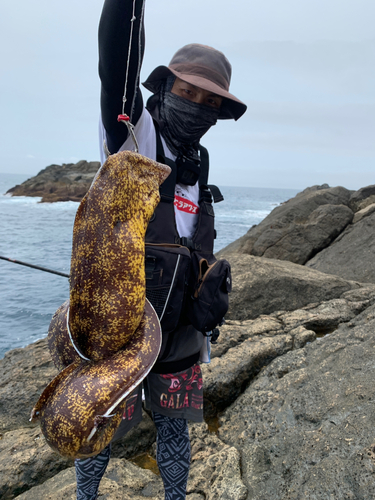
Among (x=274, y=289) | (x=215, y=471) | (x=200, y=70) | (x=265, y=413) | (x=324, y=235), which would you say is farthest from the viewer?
(x=324, y=235)

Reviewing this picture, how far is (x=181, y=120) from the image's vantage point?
1988mm

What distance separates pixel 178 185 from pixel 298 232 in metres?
7.77

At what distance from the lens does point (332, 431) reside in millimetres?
2445

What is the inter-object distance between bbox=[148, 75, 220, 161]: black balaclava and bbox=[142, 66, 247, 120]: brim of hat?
0.06m

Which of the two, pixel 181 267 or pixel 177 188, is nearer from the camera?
pixel 181 267

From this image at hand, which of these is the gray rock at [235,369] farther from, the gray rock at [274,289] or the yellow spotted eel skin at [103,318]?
the yellow spotted eel skin at [103,318]

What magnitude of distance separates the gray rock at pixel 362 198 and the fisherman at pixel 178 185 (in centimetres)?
929

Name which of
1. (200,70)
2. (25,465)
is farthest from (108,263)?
(25,465)

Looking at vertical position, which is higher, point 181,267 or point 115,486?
point 181,267

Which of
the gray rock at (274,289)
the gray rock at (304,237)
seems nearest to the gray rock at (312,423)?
the gray rock at (274,289)

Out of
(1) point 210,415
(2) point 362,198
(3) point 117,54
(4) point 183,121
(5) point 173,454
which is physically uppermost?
(3) point 117,54

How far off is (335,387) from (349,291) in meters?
2.94

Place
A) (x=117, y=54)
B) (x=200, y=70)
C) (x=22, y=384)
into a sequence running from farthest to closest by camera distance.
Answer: (x=22, y=384) → (x=200, y=70) → (x=117, y=54)

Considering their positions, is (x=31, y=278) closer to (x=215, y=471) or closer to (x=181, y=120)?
(x=215, y=471)
